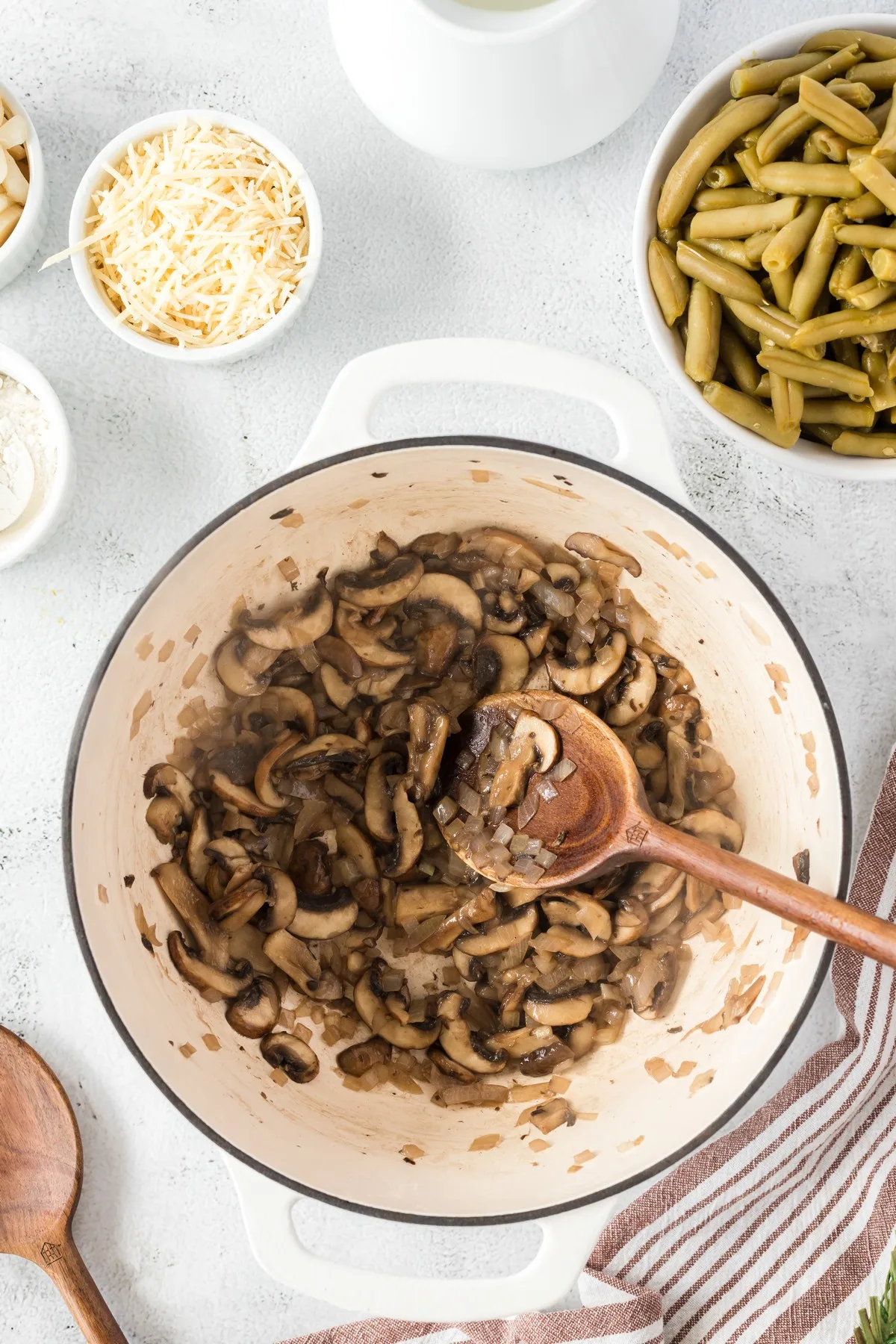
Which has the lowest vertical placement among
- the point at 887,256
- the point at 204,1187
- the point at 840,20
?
the point at 204,1187

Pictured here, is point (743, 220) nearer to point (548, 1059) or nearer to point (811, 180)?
point (811, 180)

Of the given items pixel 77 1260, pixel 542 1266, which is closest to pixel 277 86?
pixel 542 1266

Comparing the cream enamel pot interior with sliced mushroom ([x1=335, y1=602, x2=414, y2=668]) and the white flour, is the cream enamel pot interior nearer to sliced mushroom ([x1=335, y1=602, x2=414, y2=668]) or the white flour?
sliced mushroom ([x1=335, y1=602, x2=414, y2=668])

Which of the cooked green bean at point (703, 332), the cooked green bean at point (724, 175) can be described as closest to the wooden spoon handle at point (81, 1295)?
the cooked green bean at point (703, 332)

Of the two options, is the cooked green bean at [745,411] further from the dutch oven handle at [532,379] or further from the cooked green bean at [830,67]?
the cooked green bean at [830,67]

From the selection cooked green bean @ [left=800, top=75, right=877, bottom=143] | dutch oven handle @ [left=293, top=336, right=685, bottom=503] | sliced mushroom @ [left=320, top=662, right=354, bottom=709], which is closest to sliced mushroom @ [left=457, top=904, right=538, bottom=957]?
sliced mushroom @ [left=320, top=662, right=354, bottom=709]

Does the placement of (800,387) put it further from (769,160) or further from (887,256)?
(769,160)

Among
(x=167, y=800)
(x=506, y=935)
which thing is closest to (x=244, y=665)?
(x=167, y=800)

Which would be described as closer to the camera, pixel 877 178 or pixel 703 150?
pixel 877 178
